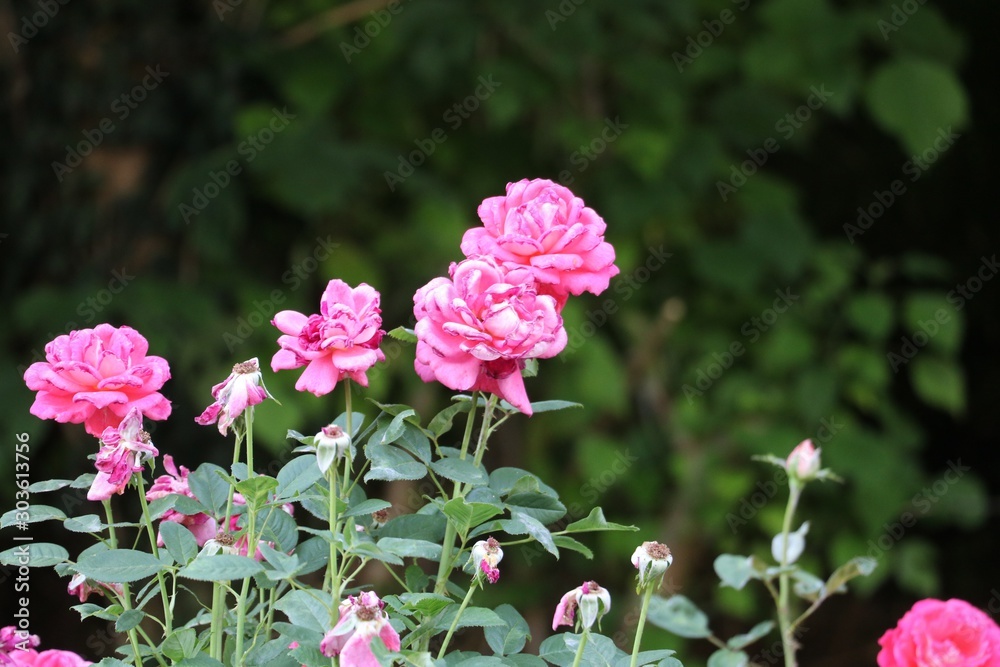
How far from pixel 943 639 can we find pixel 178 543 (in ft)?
1.49

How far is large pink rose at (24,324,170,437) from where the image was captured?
0.54 meters

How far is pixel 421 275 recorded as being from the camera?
183cm

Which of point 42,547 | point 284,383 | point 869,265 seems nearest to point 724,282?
point 869,265

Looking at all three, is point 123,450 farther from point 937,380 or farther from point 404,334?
point 937,380

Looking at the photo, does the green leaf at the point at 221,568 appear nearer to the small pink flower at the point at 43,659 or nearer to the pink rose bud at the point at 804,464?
the small pink flower at the point at 43,659

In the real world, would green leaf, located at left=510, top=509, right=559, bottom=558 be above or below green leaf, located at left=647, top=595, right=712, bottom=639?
above

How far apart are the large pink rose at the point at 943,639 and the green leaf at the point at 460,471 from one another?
11.6 inches

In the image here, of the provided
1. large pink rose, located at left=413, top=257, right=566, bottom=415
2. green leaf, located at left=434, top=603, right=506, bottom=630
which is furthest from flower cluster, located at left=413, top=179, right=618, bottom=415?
green leaf, located at left=434, top=603, right=506, bottom=630

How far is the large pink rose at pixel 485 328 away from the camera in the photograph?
50cm

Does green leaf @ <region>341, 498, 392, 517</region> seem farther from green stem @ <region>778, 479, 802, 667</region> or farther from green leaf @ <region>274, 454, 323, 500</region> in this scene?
green stem @ <region>778, 479, 802, 667</region>

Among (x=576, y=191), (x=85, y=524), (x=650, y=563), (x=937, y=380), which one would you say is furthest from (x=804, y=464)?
(x=937, y=380)

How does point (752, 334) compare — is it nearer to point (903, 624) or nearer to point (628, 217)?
point (628, 217)

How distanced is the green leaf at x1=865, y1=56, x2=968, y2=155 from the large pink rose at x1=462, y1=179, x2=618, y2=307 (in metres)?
1.42

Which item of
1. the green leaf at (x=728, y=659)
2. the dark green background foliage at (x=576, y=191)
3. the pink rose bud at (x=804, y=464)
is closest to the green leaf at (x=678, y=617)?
the green leaf at (x=728, y=659)
